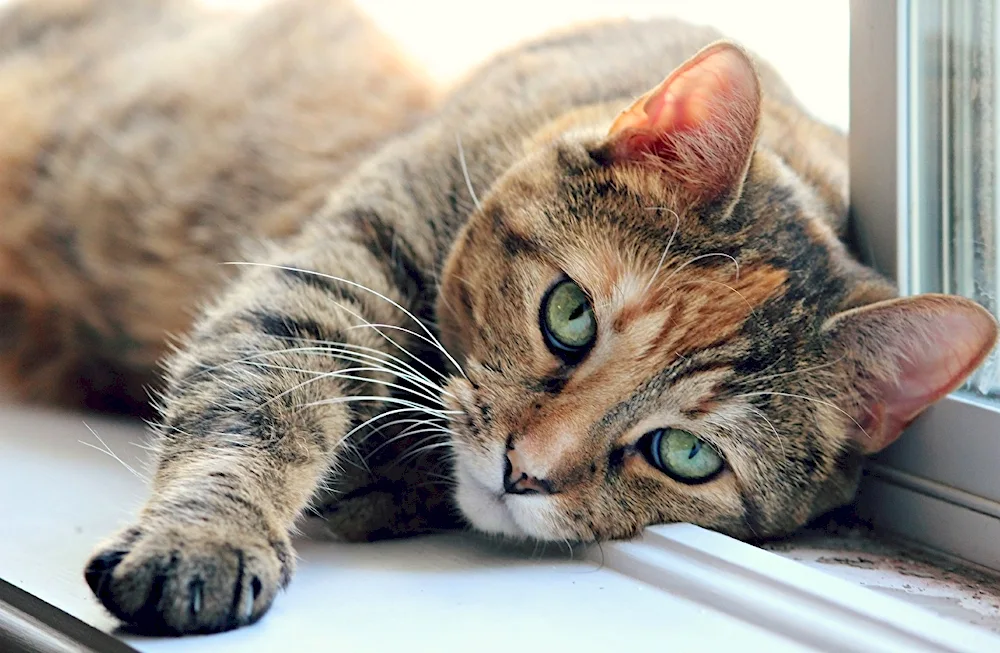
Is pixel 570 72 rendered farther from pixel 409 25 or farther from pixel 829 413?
pixel 829 413

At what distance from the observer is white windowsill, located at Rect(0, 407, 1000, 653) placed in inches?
40.7

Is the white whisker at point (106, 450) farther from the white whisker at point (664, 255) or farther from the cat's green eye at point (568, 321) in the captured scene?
the white whisker at point (664, 255)

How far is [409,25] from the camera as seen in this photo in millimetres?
2355

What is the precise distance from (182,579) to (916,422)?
98cm

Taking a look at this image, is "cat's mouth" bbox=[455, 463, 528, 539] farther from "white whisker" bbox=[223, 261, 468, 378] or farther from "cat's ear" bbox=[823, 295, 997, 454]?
"cat's ear" bbox=[823, 295, 997, 454]

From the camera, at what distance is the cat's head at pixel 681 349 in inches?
48.5

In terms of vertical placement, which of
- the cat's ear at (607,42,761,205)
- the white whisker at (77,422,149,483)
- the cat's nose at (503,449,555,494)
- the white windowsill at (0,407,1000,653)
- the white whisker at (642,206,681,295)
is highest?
the cat's ear at (607,42,761,205)

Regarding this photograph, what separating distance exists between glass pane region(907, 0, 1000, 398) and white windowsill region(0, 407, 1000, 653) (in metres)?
0.45

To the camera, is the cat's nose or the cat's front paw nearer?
the cat's front paw

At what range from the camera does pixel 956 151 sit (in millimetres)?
1404

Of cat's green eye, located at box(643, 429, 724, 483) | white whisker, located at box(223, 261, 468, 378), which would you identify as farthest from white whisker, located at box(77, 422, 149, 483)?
cat's green eye, located at box(643, 429, 724, 483)

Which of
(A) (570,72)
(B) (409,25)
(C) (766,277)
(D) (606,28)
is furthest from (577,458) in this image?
(B) (409,25)

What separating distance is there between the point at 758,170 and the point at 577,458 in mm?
490

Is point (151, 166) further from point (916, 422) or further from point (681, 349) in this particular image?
point (916, 422)
